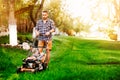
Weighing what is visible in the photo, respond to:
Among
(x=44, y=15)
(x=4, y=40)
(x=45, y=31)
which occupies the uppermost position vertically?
(x=44, y=15)

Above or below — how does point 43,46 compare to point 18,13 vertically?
below

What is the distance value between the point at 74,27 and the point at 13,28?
991mm

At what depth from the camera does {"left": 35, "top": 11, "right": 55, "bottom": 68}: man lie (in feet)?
19.3

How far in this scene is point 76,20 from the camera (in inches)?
252

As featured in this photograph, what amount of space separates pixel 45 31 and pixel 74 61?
0.66 meters

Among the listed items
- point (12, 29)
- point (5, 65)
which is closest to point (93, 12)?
point (12, 29)

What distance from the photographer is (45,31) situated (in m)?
5.95

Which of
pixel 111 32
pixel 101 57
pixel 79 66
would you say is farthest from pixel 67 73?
pixel 111 32

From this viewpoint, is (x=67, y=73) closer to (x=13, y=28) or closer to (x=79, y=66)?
(x=79, y=66)

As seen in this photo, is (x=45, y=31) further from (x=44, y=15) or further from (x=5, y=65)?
(x=5, y=65)

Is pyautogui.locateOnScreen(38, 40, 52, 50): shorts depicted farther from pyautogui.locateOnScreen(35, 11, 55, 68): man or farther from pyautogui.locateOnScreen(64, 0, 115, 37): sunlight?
pyautogui.locateOnScreen(64, 0, 115, 37): sunlight

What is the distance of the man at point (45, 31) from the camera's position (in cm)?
589

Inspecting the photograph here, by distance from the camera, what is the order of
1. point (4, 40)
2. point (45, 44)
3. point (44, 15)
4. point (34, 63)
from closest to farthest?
point (34, 63) → point (44, 15) → point (45, 44) → point (4, 40)

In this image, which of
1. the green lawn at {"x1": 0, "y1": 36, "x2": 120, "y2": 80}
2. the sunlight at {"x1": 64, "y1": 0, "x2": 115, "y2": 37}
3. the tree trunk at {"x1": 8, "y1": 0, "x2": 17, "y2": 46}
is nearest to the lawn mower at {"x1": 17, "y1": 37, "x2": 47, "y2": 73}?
the green lawn at {"x1": 0, "y1": 36, "x2": 120, "y2": 80}
